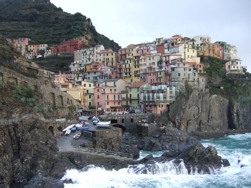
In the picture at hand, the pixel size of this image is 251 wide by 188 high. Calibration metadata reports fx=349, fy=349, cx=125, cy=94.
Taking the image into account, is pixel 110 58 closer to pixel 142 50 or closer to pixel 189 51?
pixel 142 50

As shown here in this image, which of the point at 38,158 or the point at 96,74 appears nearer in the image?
the point at 38,158

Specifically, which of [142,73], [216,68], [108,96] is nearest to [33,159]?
[108,96]

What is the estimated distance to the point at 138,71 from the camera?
93.2 metres

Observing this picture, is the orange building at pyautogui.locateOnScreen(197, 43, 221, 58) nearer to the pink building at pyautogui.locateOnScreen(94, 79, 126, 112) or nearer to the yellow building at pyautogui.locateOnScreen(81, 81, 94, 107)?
the pink building at pyautogui.locateOnScreen(94, 79, 126, 112)

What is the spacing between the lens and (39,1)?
185 m

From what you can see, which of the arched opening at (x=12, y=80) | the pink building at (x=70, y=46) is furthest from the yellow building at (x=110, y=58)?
the arched opening at (x=12, y=80)

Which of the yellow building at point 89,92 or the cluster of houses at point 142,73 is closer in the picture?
the cluster of houses at point 142,73

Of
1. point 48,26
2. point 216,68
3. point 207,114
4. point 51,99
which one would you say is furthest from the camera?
point 48,26

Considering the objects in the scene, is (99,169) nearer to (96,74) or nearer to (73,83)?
(73,83)

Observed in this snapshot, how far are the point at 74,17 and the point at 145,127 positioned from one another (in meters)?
→ 88.8

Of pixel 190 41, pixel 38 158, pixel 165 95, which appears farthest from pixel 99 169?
pixel 190 41

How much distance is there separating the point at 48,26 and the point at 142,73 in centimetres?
6653

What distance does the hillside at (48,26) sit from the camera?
129 metres

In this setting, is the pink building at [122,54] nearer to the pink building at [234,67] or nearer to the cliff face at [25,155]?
the pink building at [234,67]
